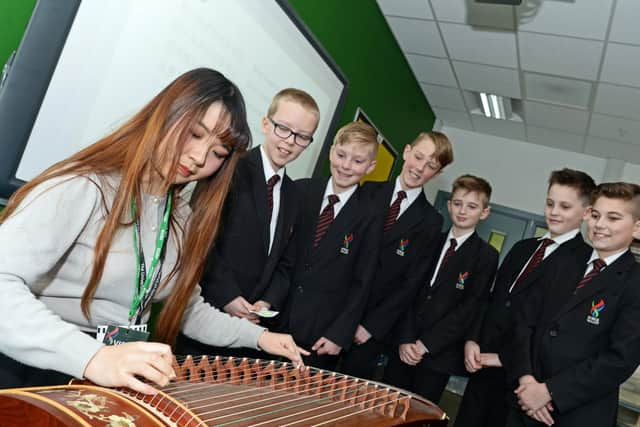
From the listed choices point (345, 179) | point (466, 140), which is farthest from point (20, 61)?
point (466, 140)

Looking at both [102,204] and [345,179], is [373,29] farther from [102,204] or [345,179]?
[102,204]

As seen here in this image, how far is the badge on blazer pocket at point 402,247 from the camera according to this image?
8.87ft

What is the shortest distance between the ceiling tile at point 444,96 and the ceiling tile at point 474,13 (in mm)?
1520

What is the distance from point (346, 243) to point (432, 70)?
145 inches

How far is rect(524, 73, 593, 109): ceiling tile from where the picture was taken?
15.7 feet

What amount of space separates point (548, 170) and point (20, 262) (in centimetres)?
665

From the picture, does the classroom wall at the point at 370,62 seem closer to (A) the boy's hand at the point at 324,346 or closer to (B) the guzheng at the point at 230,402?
(A) the boy's hand at the point at 324,346

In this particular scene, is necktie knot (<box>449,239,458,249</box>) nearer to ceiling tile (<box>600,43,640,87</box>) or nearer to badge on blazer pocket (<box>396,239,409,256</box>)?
badge on blazer pocket (<box>396,239,409,256</box>)

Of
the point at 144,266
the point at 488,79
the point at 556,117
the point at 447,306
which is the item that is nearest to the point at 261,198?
the point at 144,266

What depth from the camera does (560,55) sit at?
434 centimetres

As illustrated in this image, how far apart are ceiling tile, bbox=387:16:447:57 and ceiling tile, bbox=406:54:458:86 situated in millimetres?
139

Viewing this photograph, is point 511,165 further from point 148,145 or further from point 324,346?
point 148,145

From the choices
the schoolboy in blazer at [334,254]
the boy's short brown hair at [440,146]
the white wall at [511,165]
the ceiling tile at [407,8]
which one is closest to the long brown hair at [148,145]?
the schoolboy in blazer at [334,254]

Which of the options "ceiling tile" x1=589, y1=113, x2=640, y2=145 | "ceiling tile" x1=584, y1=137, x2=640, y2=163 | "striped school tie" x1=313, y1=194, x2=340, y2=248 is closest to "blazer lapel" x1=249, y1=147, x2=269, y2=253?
"striped school tie" x1=313, y1=194, x2=340, y2=248
